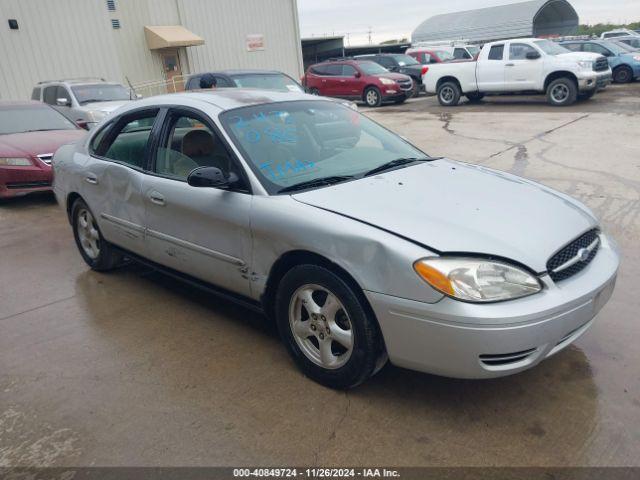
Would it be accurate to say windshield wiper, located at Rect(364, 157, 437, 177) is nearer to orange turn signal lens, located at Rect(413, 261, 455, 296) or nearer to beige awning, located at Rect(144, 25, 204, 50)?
orange turn signal lens, located at Rect(413, 261, 455, 296)

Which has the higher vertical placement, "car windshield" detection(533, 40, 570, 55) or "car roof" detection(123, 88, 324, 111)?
"car roof" detection(123, 88, 324, 111)

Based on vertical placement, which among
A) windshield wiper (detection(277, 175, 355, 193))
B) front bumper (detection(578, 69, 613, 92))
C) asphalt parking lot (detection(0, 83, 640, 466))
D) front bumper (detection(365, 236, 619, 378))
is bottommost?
asphalt parking lot (detection(0, 83, 640, 466))

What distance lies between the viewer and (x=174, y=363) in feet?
11.1

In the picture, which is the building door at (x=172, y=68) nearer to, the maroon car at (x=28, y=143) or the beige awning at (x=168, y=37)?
the beige awning at (x=168, y=37)

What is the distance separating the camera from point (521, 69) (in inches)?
598

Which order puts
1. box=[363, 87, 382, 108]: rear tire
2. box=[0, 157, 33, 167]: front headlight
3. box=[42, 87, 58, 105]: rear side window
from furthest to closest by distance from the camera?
1. box=[363, 87, 382, 108]: rear tire
2. box=[42, 87, 58, 105]: rear side window
3. box=[0, 157, 33, 167]: front headlight

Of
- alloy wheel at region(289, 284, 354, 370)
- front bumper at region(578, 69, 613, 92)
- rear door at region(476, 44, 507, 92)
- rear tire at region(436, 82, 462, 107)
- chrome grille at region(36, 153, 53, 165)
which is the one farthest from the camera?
rear tire at region(436, 82, 462, 107)

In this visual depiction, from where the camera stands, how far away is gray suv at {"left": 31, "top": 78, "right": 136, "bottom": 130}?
12109 millimetres

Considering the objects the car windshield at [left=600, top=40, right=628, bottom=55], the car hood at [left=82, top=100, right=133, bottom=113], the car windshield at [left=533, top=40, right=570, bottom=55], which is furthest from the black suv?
the car hood at [left=82, top=100, right=133, bottom=113]

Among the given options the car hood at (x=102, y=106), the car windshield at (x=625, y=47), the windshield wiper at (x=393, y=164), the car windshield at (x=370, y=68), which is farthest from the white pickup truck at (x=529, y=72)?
the windshield wiper at (x=393, y=164)

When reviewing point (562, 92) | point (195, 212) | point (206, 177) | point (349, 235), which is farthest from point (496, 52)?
point (349, 235)

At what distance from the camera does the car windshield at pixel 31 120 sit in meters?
8.63

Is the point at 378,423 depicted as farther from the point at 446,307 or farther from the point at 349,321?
the point at 446,307

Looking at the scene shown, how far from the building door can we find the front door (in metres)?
18.6
